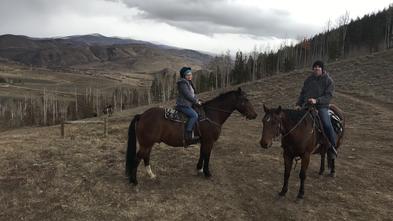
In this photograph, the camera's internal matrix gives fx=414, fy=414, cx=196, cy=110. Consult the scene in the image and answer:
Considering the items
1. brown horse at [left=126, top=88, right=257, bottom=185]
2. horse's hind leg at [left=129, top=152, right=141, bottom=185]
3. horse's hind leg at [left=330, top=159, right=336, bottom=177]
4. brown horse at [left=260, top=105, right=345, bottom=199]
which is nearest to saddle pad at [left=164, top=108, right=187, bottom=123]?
brown horse at [left=126, top=88, right=257, bottom=185]

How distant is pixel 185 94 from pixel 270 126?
262cm

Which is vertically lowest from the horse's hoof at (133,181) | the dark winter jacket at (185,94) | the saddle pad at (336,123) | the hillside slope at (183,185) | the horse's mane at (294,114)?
the hillside slope at (183,185)

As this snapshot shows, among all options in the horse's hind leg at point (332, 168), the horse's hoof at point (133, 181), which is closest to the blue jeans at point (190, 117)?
the horse's hoof at point (133, 181)

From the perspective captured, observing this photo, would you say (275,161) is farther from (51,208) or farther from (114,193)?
(51,208)

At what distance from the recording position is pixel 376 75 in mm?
44906

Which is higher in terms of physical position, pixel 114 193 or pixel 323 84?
pixel 323 84

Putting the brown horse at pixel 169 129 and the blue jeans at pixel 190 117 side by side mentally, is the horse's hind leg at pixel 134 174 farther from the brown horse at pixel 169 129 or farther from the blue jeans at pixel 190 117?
the blue jeans at pixel 190 117

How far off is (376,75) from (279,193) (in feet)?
130

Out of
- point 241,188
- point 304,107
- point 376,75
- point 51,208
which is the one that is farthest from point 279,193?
point 376,75

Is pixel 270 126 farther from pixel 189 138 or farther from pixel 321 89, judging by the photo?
pixel 189 138

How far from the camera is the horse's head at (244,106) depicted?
36.0 ft

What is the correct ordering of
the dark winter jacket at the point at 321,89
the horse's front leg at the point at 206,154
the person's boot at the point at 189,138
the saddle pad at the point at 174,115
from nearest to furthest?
the dark winter jacket at the point at 321,89 < the saddle pad at the point at 174,115 < the person's boot at the point at 189,138 < the horse's front leg at the point at 206,154

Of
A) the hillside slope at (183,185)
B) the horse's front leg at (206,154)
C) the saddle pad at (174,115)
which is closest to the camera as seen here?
the hillside slope at (183,185)

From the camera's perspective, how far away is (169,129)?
10.5 meters
